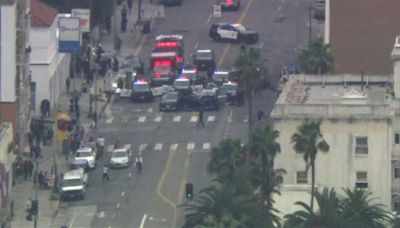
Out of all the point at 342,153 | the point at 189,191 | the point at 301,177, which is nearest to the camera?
the point at 189,191

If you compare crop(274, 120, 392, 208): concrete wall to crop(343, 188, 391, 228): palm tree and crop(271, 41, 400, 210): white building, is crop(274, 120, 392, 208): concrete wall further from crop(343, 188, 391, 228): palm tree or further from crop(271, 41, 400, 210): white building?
crop(343, 188, 391, 228): palm tree

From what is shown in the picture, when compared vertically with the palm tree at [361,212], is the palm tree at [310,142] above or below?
above

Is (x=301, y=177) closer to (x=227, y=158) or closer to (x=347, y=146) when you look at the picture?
(x=347, y=146)

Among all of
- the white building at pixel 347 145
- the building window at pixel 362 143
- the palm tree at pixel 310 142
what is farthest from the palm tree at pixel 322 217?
the building window at pixel 362 143

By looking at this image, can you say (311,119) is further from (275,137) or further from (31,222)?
(31,222)

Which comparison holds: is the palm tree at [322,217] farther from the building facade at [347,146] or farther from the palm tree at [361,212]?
the building facade at [347,146]

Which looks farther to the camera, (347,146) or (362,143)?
(347,146)

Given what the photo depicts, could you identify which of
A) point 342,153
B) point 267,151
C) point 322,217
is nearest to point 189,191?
point 267,151
